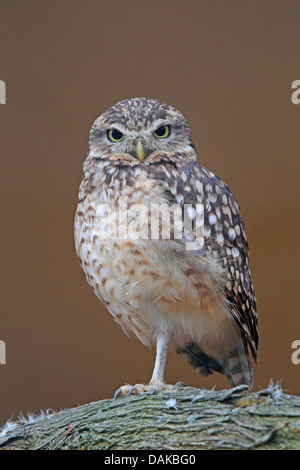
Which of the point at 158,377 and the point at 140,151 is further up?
the point at 140,151

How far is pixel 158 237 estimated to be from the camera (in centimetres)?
179

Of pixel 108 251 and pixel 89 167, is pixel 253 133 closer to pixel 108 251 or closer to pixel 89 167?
pixel 89 167

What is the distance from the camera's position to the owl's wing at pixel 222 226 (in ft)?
6.26

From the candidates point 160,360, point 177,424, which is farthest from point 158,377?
point 177,424

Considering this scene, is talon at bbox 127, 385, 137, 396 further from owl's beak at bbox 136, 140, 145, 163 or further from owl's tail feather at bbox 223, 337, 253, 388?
owl's beak at bbox 136, 140, 145, 163

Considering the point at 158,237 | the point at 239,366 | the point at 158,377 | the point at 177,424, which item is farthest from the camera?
the point at 239,366

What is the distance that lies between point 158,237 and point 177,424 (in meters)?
0.59

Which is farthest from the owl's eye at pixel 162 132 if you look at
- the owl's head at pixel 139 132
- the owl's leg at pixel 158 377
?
the owl's leg at pixel 158 377

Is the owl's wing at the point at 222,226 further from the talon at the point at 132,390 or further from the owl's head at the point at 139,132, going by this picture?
the talon at the point at 132,390

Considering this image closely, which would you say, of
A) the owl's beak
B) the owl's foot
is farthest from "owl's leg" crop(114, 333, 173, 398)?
the owl's beak

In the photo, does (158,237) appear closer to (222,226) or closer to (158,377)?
(222,226)

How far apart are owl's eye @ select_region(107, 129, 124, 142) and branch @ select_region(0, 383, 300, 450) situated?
882mm

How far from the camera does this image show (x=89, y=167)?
2041 mm
